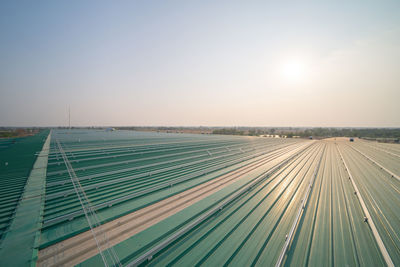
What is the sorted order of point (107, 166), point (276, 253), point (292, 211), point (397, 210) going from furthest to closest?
point (107, 166) → point (397, 210) → point (292, 211) → point (276, 253)

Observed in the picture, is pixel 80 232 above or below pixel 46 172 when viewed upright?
below

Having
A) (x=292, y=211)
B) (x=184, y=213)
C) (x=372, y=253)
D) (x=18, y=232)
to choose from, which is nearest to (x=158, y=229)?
(x=184, y=213)

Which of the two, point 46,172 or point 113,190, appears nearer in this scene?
point 113,190

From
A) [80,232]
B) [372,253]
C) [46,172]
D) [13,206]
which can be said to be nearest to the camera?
[372,253]

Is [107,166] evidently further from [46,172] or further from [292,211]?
[292,211]

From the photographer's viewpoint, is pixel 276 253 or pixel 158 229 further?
pixel 158 229

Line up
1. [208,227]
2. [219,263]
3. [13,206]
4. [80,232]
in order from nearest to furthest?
1. [219,263]
2. [80,232]
3. [208,227]
4. [13,206]

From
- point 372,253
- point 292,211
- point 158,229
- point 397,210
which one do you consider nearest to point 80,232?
point 158,229

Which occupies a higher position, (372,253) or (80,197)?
(80,197)

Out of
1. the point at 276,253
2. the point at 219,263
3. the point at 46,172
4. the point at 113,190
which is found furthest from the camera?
the point at 46,172

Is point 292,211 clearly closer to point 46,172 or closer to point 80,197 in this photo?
point 80,197
